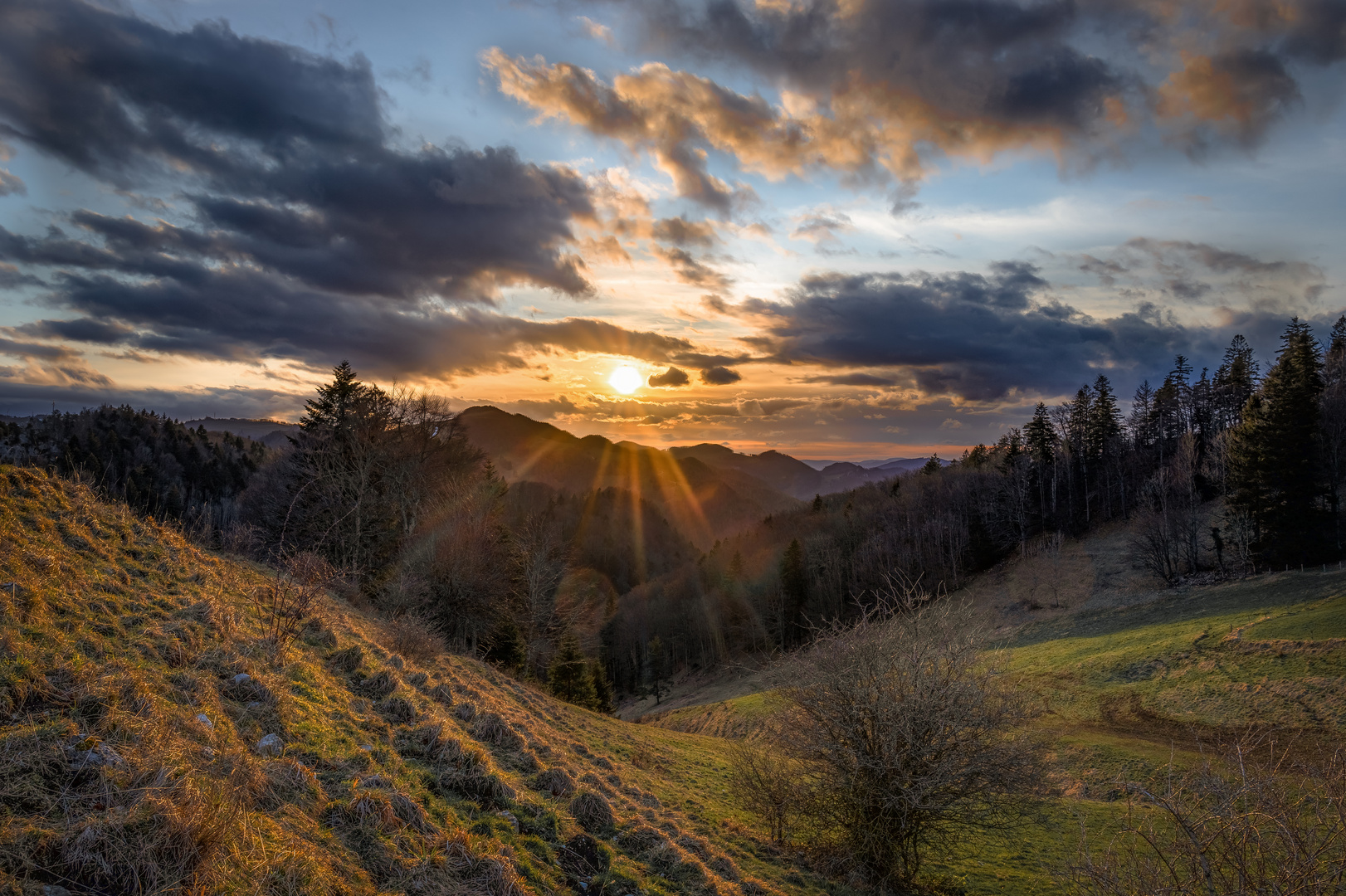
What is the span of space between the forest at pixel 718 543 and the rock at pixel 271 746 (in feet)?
Answer: 14.9

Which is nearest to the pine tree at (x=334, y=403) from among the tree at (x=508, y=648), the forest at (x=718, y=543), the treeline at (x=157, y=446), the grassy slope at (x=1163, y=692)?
the forest at (x=718, y=543)

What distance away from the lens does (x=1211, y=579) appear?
4406cm

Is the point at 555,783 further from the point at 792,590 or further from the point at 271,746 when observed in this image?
the point at 792,590

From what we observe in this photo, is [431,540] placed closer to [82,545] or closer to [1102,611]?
[82,545]

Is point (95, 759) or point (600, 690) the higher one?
point (95, 759)


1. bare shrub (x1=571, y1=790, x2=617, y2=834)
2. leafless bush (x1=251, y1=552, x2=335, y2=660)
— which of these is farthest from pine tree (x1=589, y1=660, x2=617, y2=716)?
bare shrub (x1=571, y1=790, x2=617, y2=834)

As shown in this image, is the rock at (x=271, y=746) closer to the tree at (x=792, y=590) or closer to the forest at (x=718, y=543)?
the forest at (x=718, y=543)

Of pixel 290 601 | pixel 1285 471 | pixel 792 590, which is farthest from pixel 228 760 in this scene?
pixel 792 590

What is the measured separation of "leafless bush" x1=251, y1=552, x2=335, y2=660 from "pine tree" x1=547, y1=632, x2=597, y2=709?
27282mm

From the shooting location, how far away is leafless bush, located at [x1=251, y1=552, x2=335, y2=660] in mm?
8695

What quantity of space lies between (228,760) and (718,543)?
3848 inches

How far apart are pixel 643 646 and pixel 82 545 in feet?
242

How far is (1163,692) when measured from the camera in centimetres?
2538

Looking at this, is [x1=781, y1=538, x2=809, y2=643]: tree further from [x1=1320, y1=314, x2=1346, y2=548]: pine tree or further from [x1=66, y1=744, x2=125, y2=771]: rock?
[x1=66, y1=744, x2=125, y2=771]: rock
